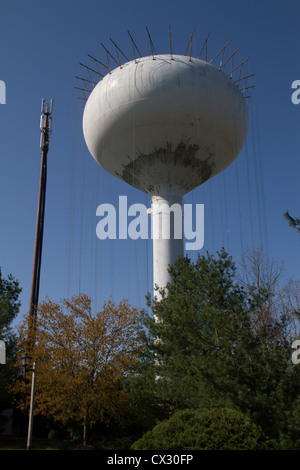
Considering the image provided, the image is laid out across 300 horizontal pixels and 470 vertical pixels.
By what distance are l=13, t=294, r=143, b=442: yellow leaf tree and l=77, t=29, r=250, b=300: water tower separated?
3.75 metres

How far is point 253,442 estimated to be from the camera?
8.57m

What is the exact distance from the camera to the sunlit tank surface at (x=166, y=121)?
17.8 meters

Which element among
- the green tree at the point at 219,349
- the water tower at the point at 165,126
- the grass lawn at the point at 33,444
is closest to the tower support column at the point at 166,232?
the water tower at the point at 165,126

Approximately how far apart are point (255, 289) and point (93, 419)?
8.39 m

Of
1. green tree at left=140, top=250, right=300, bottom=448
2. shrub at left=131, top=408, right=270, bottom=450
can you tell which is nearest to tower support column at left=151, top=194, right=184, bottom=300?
green tree at left=140, top=250, right=300, bottom=448

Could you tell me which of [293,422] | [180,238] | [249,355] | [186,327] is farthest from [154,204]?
[293,422]

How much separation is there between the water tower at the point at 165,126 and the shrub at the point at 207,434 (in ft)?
33.9

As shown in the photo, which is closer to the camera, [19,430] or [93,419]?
[93,419]

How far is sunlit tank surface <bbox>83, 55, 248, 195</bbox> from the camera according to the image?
1775 centimetres

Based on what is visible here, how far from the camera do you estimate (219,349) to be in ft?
42.3

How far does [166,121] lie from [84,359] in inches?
409

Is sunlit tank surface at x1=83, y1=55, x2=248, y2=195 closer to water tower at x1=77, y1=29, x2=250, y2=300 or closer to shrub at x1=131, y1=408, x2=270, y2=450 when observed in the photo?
water tower at x1=77, y1=29, x2=250, y2=300

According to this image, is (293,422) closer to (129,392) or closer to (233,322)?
(233,322)

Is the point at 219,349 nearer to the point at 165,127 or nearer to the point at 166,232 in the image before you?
the point at 166,232
